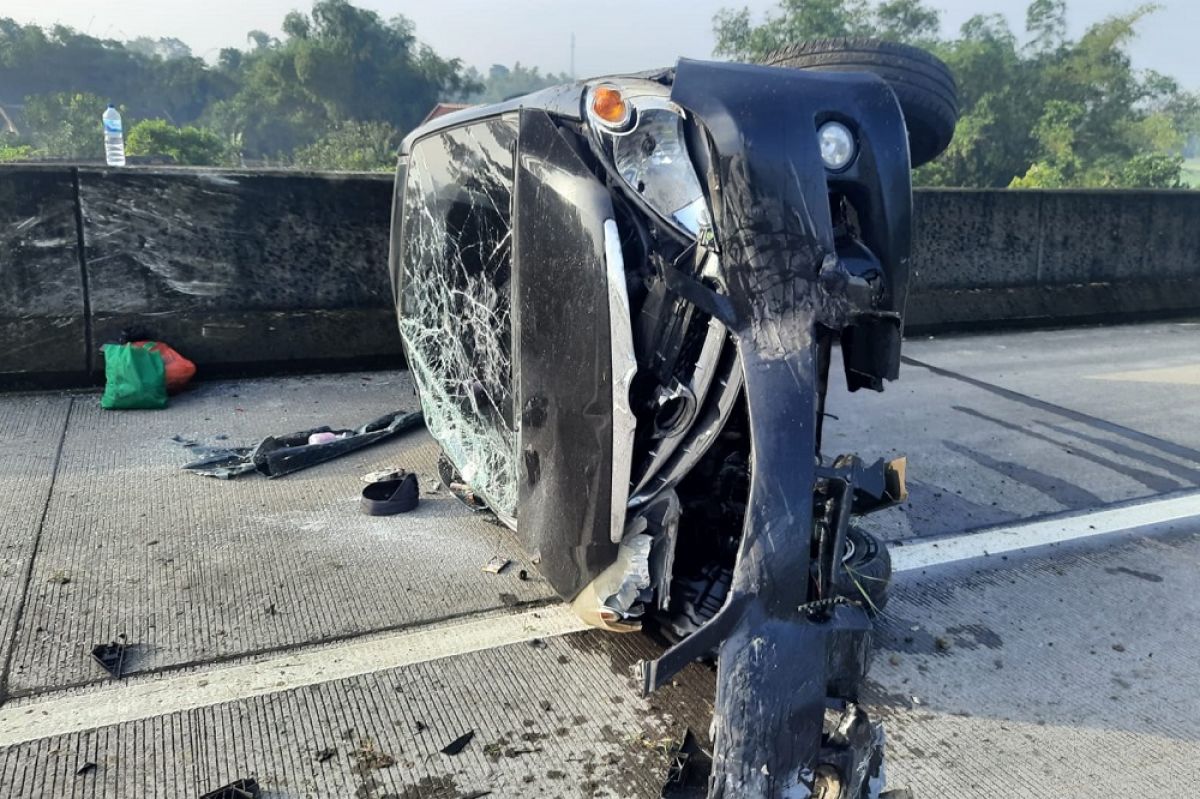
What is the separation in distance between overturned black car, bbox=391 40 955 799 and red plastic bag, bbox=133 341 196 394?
3103 millimetres

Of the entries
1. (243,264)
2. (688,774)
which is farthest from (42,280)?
(688,774)

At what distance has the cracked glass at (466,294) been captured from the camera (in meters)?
2.70

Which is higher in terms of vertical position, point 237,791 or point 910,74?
point 910,74

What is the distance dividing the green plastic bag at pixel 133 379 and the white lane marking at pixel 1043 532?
3.83 metres

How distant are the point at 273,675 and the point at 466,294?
1.35m

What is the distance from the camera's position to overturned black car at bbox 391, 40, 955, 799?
1.84 m

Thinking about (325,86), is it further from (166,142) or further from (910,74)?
(910,74)

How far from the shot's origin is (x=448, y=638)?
105 inches

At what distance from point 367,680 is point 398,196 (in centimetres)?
217

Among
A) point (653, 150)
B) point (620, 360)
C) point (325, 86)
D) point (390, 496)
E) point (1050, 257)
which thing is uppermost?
point (325, 86)

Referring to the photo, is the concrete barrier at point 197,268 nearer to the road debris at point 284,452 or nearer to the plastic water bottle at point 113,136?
the road debris at point 284,452

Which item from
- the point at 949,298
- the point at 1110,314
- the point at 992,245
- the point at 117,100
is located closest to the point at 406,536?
the point at 949,298

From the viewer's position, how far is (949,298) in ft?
25.3

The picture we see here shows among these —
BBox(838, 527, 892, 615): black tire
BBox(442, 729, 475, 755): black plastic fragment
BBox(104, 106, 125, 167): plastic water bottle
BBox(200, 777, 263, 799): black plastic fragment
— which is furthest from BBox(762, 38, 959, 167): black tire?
BBox(104, 106, 125, 167): plastic water bottle
